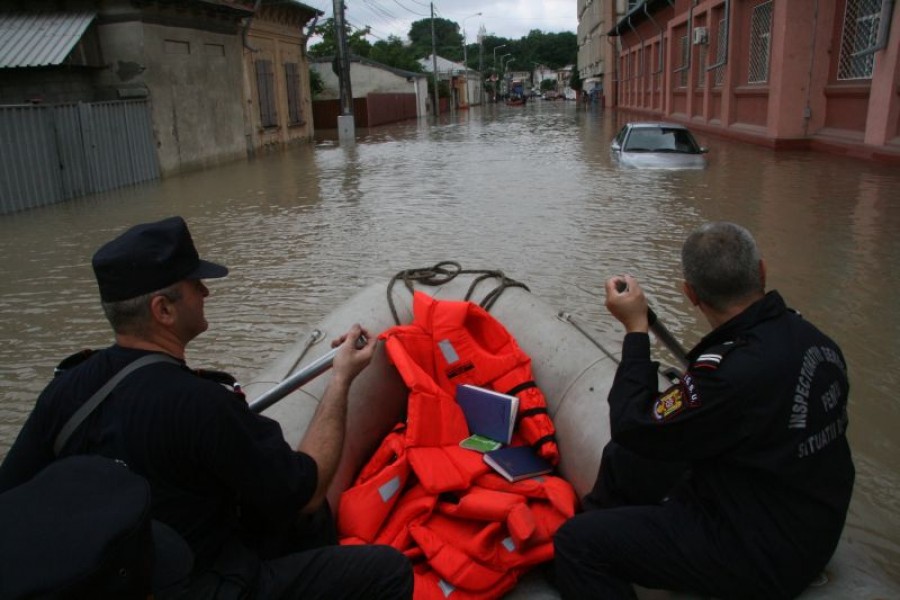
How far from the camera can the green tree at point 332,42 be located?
47875 mm

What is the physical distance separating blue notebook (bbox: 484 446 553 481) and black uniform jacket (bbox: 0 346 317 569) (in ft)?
3.83

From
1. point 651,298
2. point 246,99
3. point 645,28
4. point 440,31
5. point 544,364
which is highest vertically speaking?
point 440,31

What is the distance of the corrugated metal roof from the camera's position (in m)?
13.5

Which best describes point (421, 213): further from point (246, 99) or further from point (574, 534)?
point (246, 99)

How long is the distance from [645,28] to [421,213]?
2687 centimetres

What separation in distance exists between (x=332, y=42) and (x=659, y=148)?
133 ft

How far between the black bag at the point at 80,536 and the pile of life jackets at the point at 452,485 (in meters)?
1.24

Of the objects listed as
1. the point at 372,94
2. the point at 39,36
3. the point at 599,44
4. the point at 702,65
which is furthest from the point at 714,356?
the point at 599,44

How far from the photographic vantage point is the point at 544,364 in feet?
11.5

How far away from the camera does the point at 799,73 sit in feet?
49.6

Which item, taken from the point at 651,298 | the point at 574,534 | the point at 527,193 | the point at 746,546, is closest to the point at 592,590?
the point at 574,534

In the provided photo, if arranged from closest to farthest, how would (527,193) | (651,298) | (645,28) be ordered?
(651,298), (527,193), (645,28)

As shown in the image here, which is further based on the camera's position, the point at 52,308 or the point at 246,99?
the point at 246,99

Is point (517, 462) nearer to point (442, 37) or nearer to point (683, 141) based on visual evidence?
point (683, 141)
